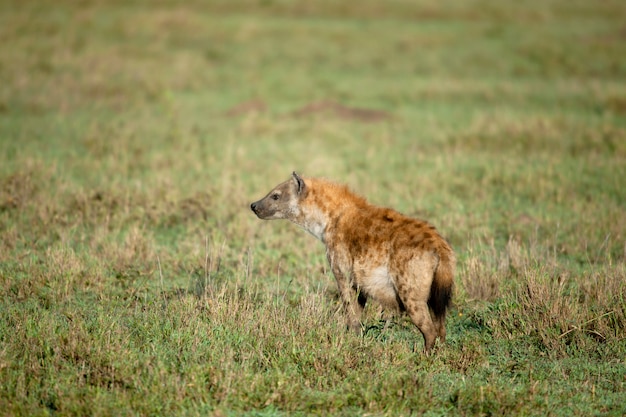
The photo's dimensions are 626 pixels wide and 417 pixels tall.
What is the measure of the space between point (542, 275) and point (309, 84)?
45.2 ft

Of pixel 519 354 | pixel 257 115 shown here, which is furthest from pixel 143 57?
pixel 519 354

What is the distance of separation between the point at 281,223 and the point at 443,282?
4464 millimetres

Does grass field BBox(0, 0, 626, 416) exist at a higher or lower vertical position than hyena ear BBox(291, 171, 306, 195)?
lower

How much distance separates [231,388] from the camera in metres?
→ 5.07

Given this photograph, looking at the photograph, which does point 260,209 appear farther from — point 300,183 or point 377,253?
point 377,253

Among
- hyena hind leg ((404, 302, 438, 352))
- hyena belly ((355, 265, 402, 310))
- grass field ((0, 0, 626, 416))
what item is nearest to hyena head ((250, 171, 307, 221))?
grass field ((0, 0, 626, 416))

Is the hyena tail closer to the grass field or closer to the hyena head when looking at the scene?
the grass field

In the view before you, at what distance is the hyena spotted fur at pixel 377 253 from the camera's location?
18.7 feet

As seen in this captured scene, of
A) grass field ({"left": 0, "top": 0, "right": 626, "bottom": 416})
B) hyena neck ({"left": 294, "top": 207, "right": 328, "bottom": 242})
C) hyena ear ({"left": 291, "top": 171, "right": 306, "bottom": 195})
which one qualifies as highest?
hyena ear ({"left": 291, "top": 171, "right": 306, "bottom": 195})

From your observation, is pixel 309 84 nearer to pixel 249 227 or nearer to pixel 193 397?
pixel 249 227

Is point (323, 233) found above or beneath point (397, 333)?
above

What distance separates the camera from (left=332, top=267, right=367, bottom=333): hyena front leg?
617 cm

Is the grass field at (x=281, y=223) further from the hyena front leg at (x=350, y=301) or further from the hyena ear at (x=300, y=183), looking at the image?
the hyena ear at (x=300, y=183)

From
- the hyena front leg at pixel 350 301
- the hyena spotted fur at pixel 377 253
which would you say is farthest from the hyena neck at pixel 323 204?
the hyena front leg at pixel 350 301
